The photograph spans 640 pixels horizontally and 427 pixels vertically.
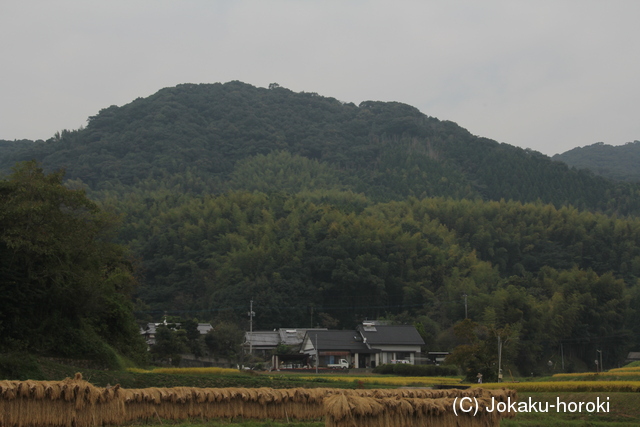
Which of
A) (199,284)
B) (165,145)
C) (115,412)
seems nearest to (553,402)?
(115,412)

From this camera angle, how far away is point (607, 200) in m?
136

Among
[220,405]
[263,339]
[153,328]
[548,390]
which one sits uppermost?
[153,328]

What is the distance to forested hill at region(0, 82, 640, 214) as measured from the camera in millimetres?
142375

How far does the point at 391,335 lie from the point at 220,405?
42.2 m

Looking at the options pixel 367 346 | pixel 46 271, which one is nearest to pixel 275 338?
pixel 367 346

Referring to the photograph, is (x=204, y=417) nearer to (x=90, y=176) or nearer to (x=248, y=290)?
(x=248, y=290)

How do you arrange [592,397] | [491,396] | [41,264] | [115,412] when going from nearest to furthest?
[491,396] → [115,412] → [592,397] → [41,264]

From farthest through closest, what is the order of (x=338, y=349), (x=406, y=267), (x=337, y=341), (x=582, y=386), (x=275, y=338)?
(x=406, y=267), (x=275, y=338), (x=337, y=341), (x=338, y=349), (x=582, y=386)

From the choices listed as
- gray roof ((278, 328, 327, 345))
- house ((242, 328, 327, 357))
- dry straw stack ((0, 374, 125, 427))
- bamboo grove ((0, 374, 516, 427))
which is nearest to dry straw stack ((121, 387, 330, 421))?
bamboo grove ((0, 374, 516, 427))

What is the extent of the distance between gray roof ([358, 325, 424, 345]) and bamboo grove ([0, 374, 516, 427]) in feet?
130

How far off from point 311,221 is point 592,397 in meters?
68.3

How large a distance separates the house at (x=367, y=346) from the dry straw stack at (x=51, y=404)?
1610 inches

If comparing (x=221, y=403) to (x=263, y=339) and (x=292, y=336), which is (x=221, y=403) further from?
(x=263, y=339)

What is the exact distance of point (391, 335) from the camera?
191 feet
